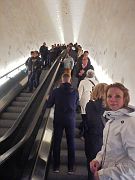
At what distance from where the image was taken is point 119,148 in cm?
242

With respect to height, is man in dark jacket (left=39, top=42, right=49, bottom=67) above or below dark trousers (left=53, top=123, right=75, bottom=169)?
above

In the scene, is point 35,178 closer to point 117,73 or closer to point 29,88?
point 117,73

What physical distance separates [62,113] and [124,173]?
8.19 ft

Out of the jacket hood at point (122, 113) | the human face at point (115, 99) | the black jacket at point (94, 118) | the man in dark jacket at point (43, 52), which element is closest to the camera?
the jacket hood at point (122, 113)

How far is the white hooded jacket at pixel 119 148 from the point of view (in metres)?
2.30

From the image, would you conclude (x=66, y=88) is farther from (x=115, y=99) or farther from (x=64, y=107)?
(x=115, y=99)

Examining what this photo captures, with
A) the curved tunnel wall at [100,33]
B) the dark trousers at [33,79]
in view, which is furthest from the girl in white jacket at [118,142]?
the dark trousers at [33,79]

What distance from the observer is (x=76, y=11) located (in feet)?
82.9

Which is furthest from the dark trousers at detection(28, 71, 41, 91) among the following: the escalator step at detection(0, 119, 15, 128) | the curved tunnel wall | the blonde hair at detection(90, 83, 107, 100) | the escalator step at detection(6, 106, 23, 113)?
the blonde hair at detection(90, 83, 107, 100)

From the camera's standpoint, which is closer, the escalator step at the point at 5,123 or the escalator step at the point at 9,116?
the escalator step at the point at 5,123

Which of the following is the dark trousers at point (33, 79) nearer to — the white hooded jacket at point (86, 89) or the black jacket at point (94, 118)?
the white hooded jacket at point (86, 89)

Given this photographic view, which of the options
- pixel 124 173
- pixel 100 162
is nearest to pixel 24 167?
pixel 100 162

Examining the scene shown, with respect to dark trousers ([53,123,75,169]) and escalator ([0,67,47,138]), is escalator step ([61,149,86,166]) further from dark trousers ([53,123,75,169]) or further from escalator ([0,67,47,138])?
escalator ([0,67,47,138])

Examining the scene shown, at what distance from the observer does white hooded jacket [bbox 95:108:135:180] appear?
2305mm
